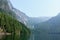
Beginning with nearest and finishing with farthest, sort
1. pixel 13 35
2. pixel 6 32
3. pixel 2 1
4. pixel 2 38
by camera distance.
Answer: pixel 2 38, pixel 6 32, pixel 13 35, pixel 2 1

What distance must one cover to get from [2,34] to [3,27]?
16.4 inches

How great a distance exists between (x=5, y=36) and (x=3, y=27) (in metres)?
0.41

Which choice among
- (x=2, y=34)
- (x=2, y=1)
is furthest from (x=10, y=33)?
(x=2, y=1)

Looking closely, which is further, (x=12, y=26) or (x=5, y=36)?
(x=12, y=26)

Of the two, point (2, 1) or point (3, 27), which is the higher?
point (2, 1)

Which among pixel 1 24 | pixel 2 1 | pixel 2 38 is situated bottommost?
pixel 2 38

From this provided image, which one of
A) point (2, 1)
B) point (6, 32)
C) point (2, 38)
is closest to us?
point (2, 38)

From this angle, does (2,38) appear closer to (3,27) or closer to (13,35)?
(3,27)

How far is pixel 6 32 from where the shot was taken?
9609 mm

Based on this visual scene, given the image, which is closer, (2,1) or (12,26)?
(12,26)

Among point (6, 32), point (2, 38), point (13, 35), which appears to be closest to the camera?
point (2, 38)

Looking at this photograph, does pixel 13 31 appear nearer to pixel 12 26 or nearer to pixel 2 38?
pixel 12 26

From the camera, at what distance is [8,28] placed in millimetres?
9734

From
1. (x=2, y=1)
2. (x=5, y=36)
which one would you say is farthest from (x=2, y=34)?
(x=2, y=1)
